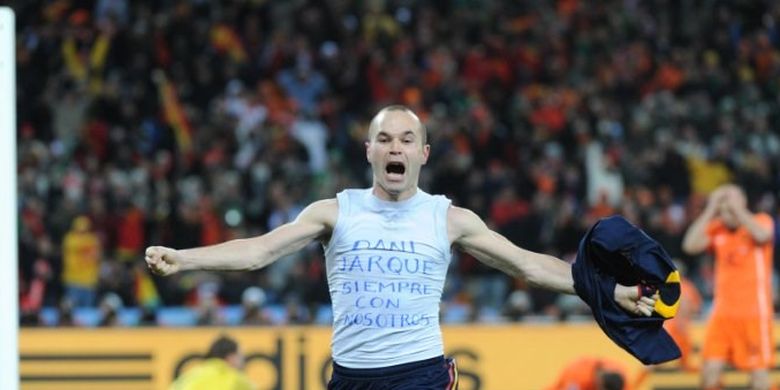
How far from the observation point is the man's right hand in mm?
5609

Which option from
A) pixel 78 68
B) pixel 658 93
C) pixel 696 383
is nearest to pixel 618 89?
pixel 658 93

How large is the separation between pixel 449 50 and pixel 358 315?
1570 cm

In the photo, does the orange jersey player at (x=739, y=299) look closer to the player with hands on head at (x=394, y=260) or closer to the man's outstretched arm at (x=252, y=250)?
the player with hands on head at (x=394, y=260)

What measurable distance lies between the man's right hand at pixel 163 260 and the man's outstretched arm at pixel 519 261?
4.02 feet

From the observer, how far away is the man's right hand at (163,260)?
561cm

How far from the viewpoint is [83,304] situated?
54.4 ft

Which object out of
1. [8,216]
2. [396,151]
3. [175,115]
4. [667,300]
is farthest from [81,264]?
[8,216]

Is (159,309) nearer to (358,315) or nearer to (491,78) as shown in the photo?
(491,78)

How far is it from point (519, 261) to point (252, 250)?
1100mm

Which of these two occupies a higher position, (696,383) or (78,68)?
(78,68)

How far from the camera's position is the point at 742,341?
1202 cm

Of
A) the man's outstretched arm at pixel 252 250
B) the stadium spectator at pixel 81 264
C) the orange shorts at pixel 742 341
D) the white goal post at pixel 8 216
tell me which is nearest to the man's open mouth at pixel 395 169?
the man's outstretched arm at pixel 252 250

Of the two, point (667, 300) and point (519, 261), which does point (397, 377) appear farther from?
point (667, 300)

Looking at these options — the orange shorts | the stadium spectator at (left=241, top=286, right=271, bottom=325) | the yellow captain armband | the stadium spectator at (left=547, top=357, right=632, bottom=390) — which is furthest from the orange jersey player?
the yellow captain armband
